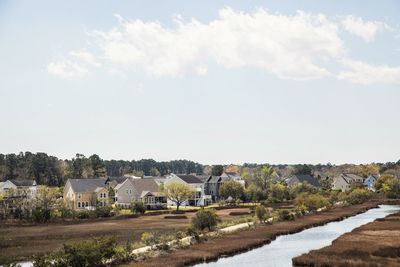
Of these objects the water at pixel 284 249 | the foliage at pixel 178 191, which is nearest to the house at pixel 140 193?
the foliage at pixel 178 191

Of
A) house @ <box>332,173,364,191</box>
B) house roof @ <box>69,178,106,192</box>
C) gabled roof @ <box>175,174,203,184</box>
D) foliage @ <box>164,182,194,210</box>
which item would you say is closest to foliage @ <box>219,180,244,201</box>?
gabled roof @ <box>175,174,203,184</box>

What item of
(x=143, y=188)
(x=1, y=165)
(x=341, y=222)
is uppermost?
(x=1, y=165)

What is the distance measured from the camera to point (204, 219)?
176 feet

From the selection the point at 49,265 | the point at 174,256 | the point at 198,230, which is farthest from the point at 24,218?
the point at 49,265

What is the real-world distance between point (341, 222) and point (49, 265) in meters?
51.8

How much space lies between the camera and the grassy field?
4272 cm

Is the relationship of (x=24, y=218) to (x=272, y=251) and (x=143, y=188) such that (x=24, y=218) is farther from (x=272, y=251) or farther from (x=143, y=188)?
(x=272, y=251)

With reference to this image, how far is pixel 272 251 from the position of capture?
43.1m

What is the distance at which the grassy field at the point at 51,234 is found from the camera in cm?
4272

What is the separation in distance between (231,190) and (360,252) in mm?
71922

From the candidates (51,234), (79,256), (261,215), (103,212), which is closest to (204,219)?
(261,215)

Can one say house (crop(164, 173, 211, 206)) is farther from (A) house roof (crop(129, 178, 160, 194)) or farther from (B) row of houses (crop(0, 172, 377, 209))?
(A) house roof (crop(129, 178, 160, 194))

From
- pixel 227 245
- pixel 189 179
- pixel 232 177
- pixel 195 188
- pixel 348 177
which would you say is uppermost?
pixel 232 177

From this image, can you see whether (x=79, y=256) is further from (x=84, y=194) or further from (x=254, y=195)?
(x=254, y=195)
